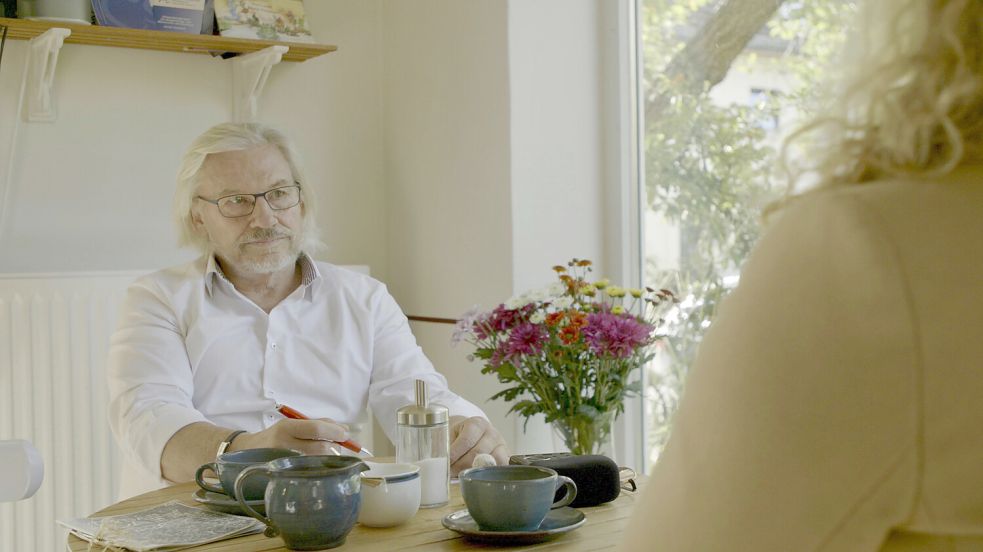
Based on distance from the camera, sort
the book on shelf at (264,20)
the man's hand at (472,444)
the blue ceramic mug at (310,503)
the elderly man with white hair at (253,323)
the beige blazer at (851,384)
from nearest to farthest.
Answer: the beige blazer at (851,384) → the blue ceramic mug at (310,503) → the man's hand at (472,444) → the elderly man with white hair at (253,323) → the book on shelf at (264,20)

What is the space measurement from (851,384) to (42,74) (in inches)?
103

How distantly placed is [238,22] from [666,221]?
4.21 ft

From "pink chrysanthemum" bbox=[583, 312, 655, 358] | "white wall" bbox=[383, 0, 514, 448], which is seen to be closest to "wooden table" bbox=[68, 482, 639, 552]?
"pink chrysanthemum" bbox=[583, 312, 655, 358]

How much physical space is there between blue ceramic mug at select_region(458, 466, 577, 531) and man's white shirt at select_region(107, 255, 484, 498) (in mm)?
855

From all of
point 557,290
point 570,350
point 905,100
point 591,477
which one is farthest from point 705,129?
point 905,100

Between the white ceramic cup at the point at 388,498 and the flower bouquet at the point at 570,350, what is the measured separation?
71 cm

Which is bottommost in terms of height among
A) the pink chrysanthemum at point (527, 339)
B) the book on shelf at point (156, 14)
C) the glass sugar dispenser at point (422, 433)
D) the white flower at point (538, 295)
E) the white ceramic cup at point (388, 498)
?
the white ceramic cup at point (388, 498)

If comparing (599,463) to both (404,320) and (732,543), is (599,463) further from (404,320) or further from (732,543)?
(404,320)

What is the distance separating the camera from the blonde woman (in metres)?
0.55

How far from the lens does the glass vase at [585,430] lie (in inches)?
85.0

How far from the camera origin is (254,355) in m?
2.38

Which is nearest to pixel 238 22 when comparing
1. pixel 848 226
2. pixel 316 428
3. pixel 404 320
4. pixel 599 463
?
pixel 404 320

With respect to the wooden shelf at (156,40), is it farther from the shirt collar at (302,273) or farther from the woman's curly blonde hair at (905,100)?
the woman's curly blonde hair at (905,100)

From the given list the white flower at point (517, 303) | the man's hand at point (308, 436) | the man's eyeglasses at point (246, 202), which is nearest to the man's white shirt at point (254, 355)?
the man's eyeglasses at point (246, 202)
